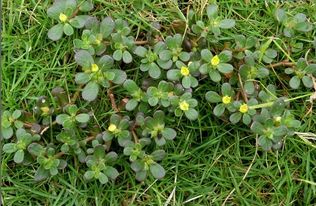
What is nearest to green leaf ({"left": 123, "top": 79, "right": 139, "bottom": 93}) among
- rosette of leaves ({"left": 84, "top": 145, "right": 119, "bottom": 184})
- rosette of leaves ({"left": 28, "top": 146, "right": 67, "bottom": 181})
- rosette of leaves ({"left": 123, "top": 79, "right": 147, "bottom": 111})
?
rosette of leaves ({"left": 123, "top": 79, "right": 147, "bottom": 111})

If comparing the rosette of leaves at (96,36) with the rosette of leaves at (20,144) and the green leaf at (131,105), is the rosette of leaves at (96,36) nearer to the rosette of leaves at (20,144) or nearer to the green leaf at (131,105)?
the green leaf at (131,105)

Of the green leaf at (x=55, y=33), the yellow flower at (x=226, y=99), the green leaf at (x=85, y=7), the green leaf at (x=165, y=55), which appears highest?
the green leaf at (x=85, y=7)

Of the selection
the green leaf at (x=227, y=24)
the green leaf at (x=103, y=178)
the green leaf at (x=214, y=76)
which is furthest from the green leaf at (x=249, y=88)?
A: the green leaf at (x=103, y=178)

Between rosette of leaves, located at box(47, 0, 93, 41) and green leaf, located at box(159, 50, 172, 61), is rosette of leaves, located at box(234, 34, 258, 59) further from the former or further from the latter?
rosette of leaves, located at box(47, 0, 93, 41)

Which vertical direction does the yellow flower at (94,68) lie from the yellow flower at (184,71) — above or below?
above

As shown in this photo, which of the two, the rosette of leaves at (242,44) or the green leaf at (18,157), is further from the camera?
the rosette of leaves at (242,44)

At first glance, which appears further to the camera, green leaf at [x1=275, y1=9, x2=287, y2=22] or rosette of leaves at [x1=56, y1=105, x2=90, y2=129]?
green leaf at [x1=275, y1=9, x2=287, y2=22]
